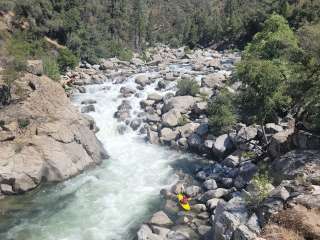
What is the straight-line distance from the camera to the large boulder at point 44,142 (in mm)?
26538

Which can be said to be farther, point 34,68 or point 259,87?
point 34,68

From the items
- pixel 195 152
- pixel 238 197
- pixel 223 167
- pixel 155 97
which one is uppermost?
pixel 155 97

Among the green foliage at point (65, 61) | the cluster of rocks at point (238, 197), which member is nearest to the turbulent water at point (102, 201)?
the cluster of rocks at point (238, 197)

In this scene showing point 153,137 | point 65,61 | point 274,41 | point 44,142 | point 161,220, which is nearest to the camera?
point 161,220

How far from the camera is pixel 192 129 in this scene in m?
36.2

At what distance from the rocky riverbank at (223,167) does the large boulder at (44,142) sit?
758 cm

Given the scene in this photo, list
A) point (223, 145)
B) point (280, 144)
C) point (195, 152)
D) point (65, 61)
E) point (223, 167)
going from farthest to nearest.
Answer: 1. point (65, 61)
2. point (195, 152)
3. point (223, 145)
4. point (223, 167)
5. point (280, 144)

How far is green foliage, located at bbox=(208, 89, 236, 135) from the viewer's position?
109 ft

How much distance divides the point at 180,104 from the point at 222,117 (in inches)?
305

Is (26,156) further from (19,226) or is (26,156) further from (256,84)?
(256,84)

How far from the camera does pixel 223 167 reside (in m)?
28.9

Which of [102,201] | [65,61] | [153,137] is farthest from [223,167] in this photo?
[65,61]

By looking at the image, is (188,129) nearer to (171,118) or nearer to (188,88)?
(171,118)

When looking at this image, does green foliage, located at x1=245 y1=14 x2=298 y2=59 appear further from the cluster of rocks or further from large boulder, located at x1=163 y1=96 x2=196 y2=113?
the cluster of rocks
